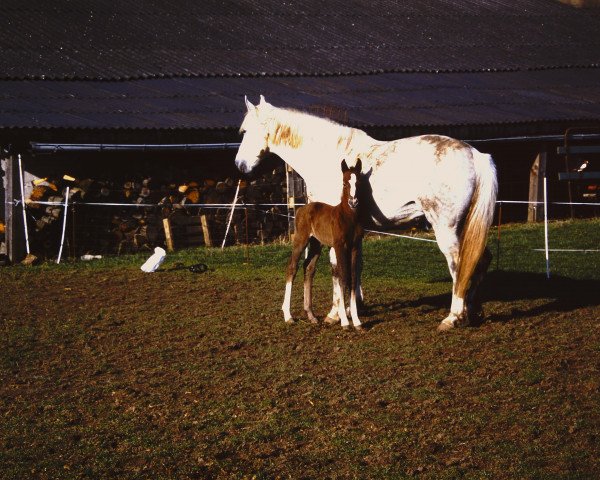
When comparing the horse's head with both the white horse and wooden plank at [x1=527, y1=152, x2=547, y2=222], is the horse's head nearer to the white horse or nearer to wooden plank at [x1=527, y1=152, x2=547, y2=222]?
the white horse

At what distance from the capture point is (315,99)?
76.7ft

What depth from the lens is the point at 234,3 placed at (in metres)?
30.1

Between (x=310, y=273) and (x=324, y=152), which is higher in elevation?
(x=324, y=152)

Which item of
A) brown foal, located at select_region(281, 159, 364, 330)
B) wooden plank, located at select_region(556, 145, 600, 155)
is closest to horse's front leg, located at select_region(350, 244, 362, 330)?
brown foal, located at select_region(281, 159, 364, 330)

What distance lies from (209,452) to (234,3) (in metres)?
24.6

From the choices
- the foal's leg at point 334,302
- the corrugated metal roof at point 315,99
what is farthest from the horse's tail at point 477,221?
the corrugated metal roof at point 315,99

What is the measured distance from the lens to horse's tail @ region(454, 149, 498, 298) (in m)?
10.6

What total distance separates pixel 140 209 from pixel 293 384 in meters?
11.4

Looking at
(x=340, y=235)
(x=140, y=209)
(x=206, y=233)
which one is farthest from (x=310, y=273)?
(x=140, y=209)

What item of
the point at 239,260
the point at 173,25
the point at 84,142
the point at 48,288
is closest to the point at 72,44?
the point at 173,25

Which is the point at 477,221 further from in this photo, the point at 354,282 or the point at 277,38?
the point at 277,38

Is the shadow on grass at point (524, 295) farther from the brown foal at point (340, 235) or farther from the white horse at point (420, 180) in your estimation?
the white horse at point (420, 180)

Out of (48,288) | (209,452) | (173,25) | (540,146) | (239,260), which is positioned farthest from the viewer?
(173,25)

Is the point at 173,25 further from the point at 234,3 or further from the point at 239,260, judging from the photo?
the point at 239,260
